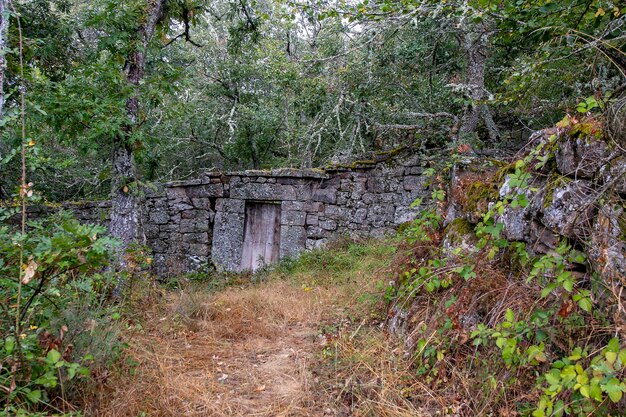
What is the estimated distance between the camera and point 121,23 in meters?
4.46

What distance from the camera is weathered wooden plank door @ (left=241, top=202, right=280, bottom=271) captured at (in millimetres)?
7863

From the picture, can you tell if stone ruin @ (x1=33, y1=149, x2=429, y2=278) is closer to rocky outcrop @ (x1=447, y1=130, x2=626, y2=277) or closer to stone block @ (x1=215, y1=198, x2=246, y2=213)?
stone block @ (x1=215, y1=198, x2=246, y2=213)

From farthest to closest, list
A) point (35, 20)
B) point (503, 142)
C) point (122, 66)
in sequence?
point (503, 142)
point (35, 20)
point (122, 66)

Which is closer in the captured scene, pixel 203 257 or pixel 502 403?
pixel 502 403

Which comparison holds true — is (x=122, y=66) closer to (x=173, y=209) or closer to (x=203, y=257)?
(x=173, y=209)

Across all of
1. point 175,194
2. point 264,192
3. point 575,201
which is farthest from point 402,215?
point 575,201

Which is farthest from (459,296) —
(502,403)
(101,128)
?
(101,128)

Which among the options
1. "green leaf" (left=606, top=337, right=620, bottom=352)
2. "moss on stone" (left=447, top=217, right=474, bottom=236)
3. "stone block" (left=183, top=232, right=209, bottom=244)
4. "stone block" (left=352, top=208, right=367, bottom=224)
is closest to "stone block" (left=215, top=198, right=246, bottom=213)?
"stone block" (left=183, top=232, right=209, bottom=244)

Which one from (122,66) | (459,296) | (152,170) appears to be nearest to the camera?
(459,296)

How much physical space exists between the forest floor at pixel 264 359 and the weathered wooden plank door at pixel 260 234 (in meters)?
2.61

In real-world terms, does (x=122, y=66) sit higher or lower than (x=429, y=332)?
higher

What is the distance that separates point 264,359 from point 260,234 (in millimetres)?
4521

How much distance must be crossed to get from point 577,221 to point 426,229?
5.73 feet

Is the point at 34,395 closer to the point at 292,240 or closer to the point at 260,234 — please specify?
the point at 292,240
